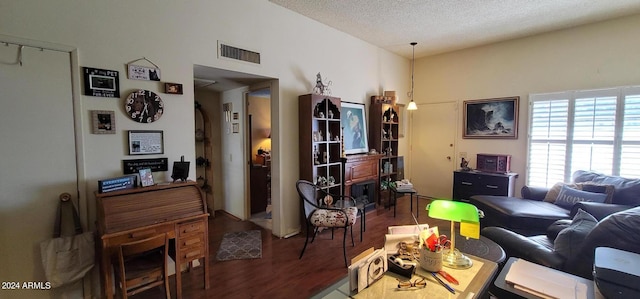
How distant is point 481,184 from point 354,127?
237cm

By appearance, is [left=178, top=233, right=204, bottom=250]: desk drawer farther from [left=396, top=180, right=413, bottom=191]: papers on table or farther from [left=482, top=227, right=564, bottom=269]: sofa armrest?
[left=396, top=180, right=413, bottom=191]: papers on table

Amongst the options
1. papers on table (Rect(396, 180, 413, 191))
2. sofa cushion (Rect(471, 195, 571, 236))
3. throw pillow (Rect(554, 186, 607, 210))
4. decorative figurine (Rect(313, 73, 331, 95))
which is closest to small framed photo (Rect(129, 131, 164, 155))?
decorative figurine (Rect(313, 73, 331, 95))

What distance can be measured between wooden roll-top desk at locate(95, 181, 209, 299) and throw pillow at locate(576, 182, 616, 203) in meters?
4.35

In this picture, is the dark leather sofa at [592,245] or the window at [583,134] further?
the window at [583,134]

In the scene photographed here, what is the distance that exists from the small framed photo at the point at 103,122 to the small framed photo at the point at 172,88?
0.48 metres

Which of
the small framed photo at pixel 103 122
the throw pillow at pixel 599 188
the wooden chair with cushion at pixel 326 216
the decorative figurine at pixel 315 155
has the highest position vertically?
the small framed photo at pixel 103 122

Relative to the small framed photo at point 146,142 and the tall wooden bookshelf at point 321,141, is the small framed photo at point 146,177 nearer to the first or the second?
the small framed photo at point 146,142

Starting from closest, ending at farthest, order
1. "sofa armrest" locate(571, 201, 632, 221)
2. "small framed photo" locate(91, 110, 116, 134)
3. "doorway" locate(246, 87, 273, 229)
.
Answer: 1. "small framed photo" locate(91, 110, 116, 134)
2. "sofa armrest" locate(571, 201, 632, 221)
3. "doorway" locate(246, 87, 273, 229)

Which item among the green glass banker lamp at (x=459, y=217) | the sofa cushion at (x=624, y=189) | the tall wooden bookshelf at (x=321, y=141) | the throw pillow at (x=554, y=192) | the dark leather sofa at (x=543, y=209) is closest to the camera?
the green glass banker lamp at (x=459, y=217)

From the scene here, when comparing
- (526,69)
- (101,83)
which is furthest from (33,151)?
(526,69)

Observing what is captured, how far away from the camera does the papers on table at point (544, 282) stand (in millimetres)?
1311

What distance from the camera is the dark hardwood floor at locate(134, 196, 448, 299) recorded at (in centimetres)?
237

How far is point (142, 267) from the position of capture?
2.03 m

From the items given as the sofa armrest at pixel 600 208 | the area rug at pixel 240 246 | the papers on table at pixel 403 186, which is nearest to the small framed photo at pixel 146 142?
the area rug at pixel 240 246
